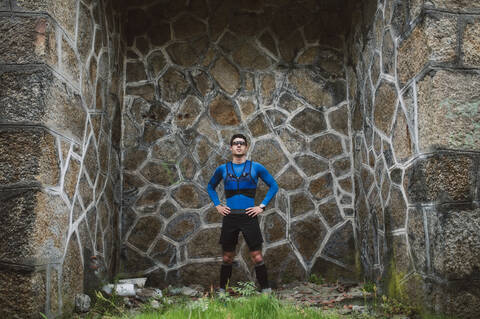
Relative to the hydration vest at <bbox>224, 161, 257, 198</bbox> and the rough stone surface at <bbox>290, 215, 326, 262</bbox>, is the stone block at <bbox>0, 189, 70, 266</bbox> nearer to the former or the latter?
the hydration vest at <bbox>224, 161, 257, 198</bbox>

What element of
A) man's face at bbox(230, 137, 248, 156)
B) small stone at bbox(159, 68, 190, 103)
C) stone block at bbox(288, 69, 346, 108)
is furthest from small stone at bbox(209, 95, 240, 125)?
man's face at bbox(230, 137, 248, 156)

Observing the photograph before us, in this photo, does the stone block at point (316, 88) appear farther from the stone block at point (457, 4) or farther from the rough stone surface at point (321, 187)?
the stone block at point (457, 4)

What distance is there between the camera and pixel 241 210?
361cm

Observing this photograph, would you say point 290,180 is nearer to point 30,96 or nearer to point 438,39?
point 438,39

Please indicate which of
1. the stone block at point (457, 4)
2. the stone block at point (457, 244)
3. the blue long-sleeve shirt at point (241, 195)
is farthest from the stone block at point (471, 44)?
the blue long-sleeve shirt at point (241, 195)

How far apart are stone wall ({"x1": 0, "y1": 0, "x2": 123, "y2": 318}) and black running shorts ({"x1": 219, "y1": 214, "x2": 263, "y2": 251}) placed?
1233 mm

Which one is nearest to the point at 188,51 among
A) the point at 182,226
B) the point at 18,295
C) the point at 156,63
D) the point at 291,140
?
the point at 156,63

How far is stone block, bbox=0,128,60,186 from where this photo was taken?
2404 mm

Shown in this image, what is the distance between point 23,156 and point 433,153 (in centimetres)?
271

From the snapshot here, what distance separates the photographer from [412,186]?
276 centimetres

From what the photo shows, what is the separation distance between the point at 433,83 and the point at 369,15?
1.70 metres

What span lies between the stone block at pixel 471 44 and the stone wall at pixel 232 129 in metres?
2.07

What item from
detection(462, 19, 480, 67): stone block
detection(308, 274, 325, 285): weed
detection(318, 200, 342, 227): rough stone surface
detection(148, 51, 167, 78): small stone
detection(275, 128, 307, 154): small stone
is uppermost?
detection(148, 51, 167, 78): small stone

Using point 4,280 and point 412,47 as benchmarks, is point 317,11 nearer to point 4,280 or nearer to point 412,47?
point 412,47
